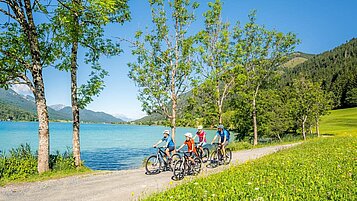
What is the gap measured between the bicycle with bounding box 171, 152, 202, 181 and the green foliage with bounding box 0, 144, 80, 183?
6290mm

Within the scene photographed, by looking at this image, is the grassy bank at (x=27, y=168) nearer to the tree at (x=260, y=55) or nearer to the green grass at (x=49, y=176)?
the green grass at (x=49, y=176)

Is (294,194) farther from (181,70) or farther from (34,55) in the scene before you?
(181,70)

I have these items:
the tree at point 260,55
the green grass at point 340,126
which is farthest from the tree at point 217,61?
the green grass at point 340,126

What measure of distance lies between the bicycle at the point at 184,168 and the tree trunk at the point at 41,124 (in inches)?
256

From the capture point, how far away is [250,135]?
51.5 meters

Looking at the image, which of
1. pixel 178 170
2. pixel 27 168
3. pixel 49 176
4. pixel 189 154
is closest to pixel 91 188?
pixel 49 176

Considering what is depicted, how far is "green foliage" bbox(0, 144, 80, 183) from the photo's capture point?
45.4 ft

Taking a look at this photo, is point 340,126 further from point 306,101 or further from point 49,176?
point 49,176

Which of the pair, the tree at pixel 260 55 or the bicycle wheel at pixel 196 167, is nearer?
the bicycle wheel at pixel 196 167

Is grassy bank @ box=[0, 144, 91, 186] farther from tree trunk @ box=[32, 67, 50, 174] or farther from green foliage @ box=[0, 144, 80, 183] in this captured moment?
tree trunk @ box=[32, 67, 50, 174]

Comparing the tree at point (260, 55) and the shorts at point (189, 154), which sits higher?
the tree at point (260, 55)

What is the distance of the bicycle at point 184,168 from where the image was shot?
45.1 ft

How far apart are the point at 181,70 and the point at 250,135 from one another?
3071 centimetres

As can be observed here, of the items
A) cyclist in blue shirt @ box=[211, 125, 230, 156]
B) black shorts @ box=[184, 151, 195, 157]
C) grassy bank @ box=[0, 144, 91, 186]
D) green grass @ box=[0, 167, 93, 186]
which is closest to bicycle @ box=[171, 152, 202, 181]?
black shorts @ box=[184, 151, 195, 157]
